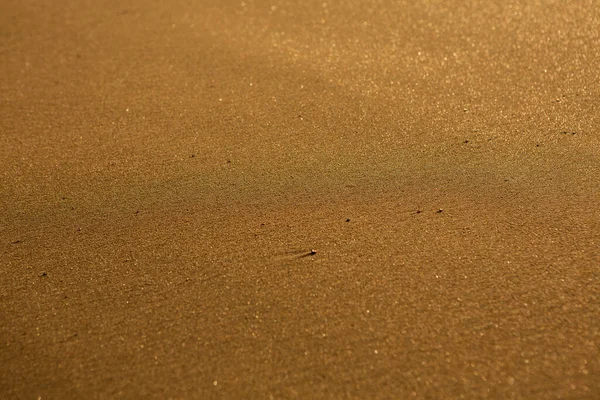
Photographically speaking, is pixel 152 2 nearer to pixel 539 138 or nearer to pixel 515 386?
pixel 539 138

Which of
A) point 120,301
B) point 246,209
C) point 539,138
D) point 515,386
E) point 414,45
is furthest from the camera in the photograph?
point 414,45

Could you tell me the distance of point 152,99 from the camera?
220cm

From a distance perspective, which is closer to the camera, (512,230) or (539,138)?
(512,230)

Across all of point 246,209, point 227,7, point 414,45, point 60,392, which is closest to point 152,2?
point 227,7

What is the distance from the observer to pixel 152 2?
9.67 feet

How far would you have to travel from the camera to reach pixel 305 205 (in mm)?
1682

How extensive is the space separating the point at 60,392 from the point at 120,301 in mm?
241

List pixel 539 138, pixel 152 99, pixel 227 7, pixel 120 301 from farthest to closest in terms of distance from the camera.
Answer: pixel 227 7, pixel 152 99, pixel 539 138, pixel 120 301

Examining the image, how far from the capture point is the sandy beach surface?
1.24 metres

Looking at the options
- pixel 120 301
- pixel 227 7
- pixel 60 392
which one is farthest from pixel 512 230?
pixel 227 7

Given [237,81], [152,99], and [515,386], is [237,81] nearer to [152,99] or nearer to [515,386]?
[152,99]

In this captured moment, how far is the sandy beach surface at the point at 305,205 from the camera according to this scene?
48.8 inches

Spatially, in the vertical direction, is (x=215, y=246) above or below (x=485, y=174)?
below

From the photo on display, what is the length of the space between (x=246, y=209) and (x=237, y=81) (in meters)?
0.72
